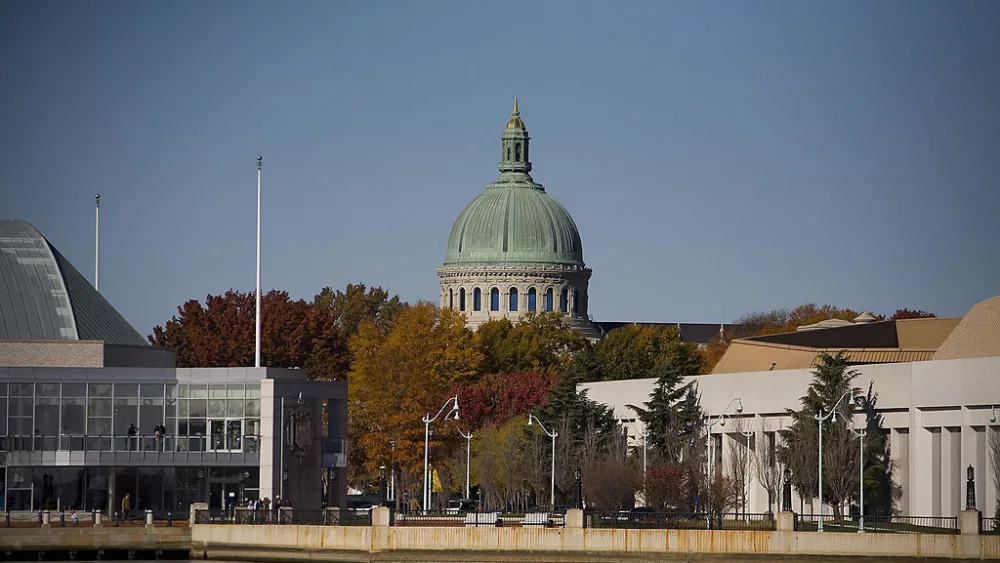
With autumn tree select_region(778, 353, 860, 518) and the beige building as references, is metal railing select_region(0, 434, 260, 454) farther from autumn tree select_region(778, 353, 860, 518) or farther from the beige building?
the beige building

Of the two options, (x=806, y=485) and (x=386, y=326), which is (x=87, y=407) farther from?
(x=386, y=326)

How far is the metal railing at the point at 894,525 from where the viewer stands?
81250mm

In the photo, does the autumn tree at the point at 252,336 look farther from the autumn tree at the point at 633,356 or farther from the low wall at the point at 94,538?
the low wall at the point at 94,538

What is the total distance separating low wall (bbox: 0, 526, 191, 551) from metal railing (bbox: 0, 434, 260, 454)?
10.9 meters

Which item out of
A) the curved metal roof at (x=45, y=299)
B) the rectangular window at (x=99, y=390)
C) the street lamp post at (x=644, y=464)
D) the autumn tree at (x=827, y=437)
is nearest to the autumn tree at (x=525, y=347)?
the street lamp post at (x=644, y=464)

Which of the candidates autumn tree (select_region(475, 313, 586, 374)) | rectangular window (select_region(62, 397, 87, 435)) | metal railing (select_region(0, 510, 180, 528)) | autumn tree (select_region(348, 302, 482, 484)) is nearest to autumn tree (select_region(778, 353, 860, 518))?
autumn tree (select_region(348, 302, 482, 484))

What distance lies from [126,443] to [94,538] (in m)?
12.3

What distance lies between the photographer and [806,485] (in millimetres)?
99125

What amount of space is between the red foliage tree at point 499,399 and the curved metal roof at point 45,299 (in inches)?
1164

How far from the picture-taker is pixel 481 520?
90.1 metres

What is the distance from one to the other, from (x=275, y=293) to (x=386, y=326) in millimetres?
16281

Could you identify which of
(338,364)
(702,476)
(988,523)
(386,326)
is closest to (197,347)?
(338,364)

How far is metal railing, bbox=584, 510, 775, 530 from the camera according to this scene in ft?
268

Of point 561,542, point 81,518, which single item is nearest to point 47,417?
point 81,518
